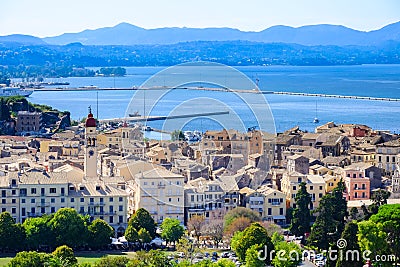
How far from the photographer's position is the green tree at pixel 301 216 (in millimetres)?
14070

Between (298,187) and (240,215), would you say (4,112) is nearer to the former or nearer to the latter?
(298,187)

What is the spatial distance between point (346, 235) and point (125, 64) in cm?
9287

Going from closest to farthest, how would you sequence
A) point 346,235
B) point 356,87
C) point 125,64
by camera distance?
point 346,235, point 356,87, point 125,64

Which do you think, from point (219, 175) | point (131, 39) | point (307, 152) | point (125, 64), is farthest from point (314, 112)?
point (131, 39)

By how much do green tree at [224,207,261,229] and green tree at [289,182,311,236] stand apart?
52 centimetres

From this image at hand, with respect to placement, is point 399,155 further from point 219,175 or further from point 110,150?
point 110,150

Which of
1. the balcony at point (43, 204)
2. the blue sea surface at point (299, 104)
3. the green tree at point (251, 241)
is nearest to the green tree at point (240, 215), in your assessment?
the green tree at point (251, 241)

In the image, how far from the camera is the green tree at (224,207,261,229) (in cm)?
1380

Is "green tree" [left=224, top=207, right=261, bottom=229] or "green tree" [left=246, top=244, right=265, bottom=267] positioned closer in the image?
"green tree" [left=246, top=244, right=265, bottom=267]

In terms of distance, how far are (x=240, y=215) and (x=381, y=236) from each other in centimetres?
280

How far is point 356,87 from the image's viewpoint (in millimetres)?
59406
